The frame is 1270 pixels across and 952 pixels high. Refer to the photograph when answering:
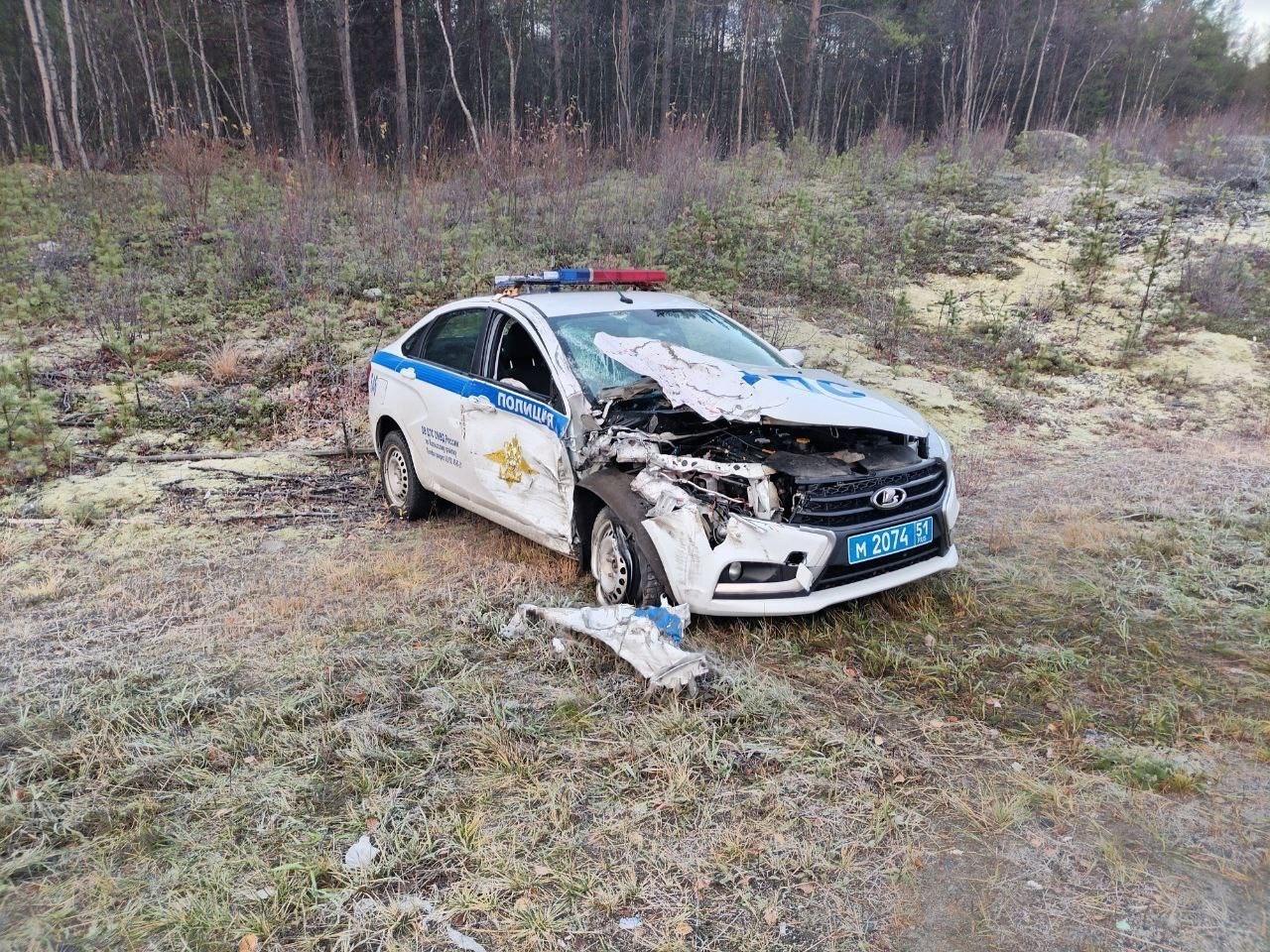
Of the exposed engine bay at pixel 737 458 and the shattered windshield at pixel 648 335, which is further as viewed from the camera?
the shattered windshield at pixel 648 335

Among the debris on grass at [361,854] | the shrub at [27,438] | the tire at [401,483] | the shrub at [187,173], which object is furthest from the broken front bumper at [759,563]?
the shrub at [187,173]

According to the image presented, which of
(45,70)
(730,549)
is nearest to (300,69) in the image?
(45,70)

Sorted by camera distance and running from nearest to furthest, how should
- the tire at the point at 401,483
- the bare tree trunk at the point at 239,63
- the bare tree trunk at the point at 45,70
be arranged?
the tire at the point at 401,483 → the bare tree trunk at the point at 45,70 → the bare tree trunk at the point at 239,63

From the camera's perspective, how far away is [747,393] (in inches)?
146

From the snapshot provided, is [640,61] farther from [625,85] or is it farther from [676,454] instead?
[676,454]

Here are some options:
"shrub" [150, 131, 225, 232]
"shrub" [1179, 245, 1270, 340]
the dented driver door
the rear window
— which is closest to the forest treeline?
"shrub" [150, 131, 225, 232]

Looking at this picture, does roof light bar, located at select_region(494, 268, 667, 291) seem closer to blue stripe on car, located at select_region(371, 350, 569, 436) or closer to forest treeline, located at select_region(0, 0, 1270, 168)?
blue stripe on car, located at select_region(371, 350, 569, 436)

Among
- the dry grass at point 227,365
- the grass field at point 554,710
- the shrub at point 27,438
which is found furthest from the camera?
the dry grass at point 227,365

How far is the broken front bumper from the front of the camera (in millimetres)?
3305

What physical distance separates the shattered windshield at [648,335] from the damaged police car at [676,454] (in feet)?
0.04

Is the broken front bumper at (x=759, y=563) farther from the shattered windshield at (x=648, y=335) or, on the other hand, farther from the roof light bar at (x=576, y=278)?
the roof light bar at (x=576, y=278)

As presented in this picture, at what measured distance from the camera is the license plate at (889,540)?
3.39m

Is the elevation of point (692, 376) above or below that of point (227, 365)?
above

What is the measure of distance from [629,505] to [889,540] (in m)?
1.15
